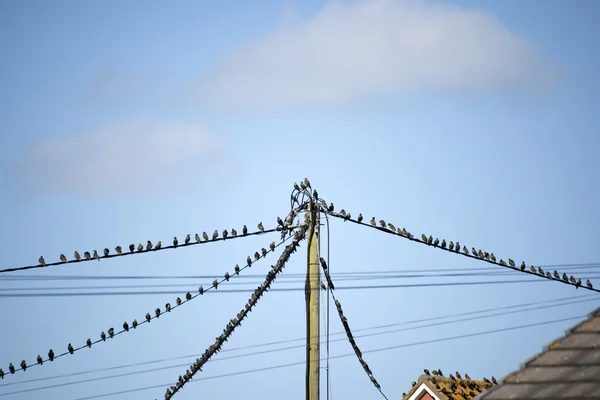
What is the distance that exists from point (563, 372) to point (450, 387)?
1931 cm

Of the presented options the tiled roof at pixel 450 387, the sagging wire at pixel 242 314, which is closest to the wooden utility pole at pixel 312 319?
the sagging wire at pixel 242 314

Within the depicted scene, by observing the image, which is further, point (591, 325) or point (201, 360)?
point (201, 360)

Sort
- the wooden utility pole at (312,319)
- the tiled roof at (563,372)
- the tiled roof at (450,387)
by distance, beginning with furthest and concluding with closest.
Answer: the tiled roof at (450,387) < the wooden utility pole at (312,319) < the tiled roof at (563,372)

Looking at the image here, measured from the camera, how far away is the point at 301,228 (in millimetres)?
20484

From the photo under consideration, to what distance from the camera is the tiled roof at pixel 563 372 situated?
10.1m

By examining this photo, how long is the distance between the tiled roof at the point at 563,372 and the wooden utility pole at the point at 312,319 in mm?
8005

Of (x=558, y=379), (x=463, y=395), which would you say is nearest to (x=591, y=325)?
(x=558, y=379)

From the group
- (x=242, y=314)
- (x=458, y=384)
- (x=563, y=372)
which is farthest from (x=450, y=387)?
(x=563, y=372)

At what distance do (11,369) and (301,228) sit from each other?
7911mm

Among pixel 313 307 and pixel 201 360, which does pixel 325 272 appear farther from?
pixel 201 360

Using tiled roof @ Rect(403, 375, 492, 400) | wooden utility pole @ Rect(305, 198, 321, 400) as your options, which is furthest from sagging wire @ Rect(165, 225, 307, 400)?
tiled roof @ Rect(403, 375, 492, 400)

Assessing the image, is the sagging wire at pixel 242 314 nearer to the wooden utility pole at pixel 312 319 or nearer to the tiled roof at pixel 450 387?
the wooden utility pole at pixel 312 319

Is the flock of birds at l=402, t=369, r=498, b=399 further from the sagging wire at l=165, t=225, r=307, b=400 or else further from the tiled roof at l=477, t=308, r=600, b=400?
the tiled roof at l=477, t=308, r=600, b=400

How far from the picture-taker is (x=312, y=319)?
61.4 ft
